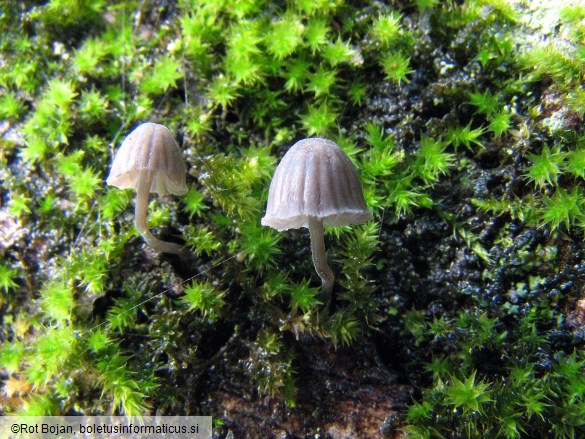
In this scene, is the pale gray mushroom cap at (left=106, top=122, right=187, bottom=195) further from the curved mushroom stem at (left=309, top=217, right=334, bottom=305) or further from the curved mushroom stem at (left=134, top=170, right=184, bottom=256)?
the curved mushroom stem at (left=309, top=217, right=334, bottom=305)

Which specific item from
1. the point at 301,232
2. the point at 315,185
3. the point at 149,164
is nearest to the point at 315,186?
the point at 315,185

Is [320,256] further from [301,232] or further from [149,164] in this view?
[149,164]

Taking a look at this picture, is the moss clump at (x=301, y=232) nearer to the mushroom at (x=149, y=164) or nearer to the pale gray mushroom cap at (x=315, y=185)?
the mushroom at (x=149, y=164)

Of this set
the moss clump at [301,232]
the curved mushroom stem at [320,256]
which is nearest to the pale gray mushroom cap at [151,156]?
the moss clump at [301,232]

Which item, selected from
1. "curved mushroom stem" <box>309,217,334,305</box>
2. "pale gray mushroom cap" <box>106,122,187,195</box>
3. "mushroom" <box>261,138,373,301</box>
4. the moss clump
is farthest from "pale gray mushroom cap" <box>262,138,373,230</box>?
"pale gray mushroom cap" <box>106,122,187,195</box>

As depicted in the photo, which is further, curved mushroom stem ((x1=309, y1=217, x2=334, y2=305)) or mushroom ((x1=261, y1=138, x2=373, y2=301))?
curved mushroom stem ((x1=309, y1=217, x2=334, y2=305))

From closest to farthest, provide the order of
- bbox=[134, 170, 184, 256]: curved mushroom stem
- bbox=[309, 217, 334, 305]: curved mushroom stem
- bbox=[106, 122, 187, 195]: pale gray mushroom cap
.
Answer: bbox=[309, 217, 334, 305]: curved mushroom stem → bbox=[106, 122, 187, 195]: pale gray mushroom cap → bbox=[134, 170, 184, 256]: curved mushroom stem

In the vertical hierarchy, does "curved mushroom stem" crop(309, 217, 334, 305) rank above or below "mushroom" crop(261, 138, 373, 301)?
below
